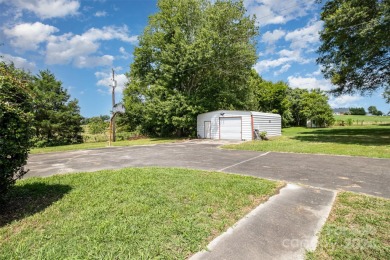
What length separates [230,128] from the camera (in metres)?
17.5

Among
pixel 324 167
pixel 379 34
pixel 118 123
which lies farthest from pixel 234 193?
pixel 118 123

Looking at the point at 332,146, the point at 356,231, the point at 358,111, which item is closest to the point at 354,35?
the point at 332,146

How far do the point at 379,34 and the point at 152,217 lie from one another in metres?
13.7

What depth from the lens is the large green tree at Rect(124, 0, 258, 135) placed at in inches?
730

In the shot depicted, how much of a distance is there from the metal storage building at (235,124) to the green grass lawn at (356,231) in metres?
12.9

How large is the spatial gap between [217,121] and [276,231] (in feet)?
51.8

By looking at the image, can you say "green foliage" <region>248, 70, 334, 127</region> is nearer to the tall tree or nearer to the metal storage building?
the tall tree

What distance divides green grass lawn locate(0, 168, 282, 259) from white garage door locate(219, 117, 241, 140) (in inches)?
477

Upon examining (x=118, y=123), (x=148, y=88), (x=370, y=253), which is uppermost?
(x=148, y=88)

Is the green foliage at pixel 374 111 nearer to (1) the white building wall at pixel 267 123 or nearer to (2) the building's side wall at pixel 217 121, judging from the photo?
(1) the white building wall at pixel 267 123

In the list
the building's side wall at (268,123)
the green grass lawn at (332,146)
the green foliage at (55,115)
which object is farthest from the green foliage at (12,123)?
the green foliage at (55,115)

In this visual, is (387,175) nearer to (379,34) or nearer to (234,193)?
(234,193)

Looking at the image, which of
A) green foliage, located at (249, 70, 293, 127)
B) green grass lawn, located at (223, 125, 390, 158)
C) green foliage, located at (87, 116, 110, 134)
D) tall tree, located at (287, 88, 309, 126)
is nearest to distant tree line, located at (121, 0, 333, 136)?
green grass lawn, located at (223, 125, 390, 158)

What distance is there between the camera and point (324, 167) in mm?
6285
